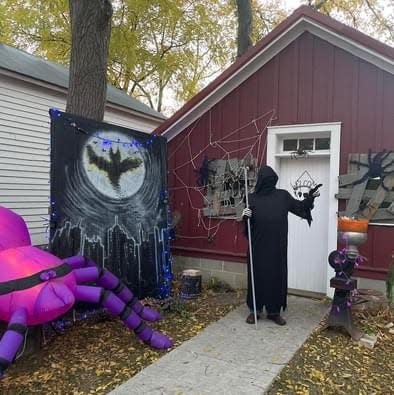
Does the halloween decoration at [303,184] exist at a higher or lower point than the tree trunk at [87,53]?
lower

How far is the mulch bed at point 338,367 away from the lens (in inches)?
134

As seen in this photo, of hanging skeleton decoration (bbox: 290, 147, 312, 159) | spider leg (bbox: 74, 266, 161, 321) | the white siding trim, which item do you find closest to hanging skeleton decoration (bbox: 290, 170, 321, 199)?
hanging skeleton decoration (bbox: 290, 147, 312, 159)

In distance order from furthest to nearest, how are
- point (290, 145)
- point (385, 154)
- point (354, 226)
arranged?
point (290, 145) < point (385, 154) < point (354, 226)

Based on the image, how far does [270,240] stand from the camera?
4770mm

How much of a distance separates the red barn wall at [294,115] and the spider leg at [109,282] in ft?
7.63

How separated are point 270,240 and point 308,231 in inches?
63.2

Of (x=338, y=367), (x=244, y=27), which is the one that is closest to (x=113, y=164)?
(x=338, y=367)

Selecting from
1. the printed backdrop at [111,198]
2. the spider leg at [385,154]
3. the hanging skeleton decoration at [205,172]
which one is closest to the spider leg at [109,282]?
the printed backdrop at [111,198]

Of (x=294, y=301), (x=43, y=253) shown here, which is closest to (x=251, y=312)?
(x=294, y=301)

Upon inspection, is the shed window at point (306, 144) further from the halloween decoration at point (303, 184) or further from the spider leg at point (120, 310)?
the spider leg at point (120, 310)

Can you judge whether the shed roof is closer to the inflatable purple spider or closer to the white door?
the white door

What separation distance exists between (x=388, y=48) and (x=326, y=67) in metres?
0.92

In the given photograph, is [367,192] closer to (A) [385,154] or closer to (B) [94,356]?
(A) [385,154]

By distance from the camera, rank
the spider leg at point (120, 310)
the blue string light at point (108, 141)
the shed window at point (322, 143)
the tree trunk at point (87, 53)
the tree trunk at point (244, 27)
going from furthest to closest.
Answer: the tree trunk at point (244, 27), the shed window at point (322, 143), the tree trunk at point (87, 53), the blue string light at point (108, 141), the spider leg at point (120, 310)
